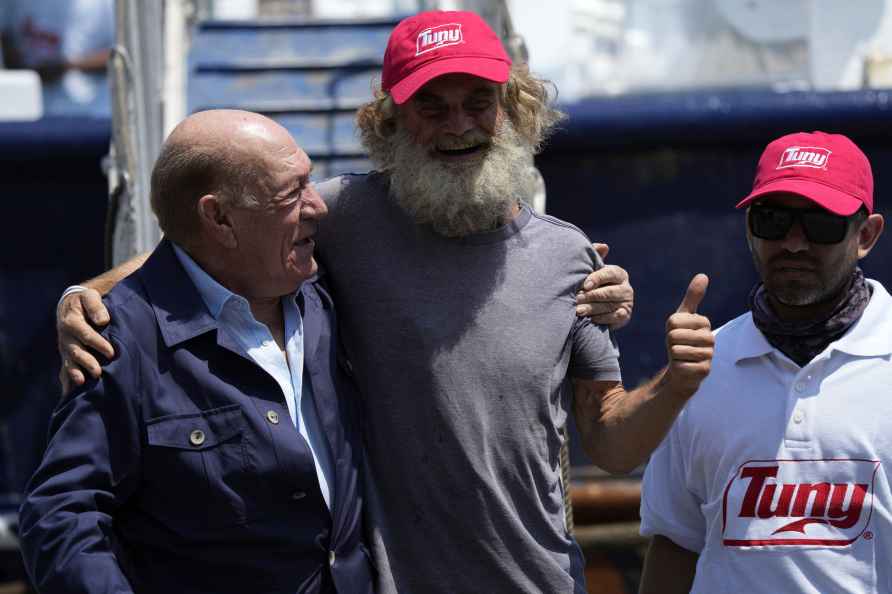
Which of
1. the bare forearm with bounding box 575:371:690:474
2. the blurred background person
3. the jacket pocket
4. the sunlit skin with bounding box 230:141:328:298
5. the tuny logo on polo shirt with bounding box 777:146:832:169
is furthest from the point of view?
the blurred background person

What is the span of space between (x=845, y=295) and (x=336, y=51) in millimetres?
3437

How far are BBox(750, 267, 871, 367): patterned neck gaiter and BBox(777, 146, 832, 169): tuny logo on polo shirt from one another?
23cm

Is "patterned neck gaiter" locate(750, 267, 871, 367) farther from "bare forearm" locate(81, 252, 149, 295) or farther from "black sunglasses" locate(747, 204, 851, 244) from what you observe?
"bare forearm" locate(81, 252, 149, 295)

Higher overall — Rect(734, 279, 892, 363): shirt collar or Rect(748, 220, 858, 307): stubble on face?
Rect(748, 220, 858, 307): stubble on face

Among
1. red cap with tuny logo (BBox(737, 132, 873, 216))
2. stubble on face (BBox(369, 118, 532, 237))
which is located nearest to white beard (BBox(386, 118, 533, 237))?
stubble on face (BBox(369, 118, 532, 237))

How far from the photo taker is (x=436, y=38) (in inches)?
99.5

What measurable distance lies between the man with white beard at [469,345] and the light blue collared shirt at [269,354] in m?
0.19

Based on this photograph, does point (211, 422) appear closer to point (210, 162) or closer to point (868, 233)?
point (210, 162)

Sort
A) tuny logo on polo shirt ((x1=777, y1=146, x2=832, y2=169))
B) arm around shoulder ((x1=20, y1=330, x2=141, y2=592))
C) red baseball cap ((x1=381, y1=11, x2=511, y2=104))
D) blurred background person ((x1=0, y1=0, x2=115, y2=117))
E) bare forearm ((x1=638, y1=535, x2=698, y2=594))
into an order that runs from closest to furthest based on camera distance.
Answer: arm around shoulder ((x1=20, y1=330, x2=141, y2=592))
red baseball cap ((x1=381, y1=11, x2=511, y2=104))
tuny logo on polo shirt ((x1=777, y1=146, x2=832, y2=169))
bare forearm ((x1=638, y1=535, x2=698, y2=594))
blurred background person ((x1=0, y1=0, x2=115, y2=117))

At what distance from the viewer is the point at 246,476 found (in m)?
2.15

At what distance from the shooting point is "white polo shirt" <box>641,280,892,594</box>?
2.40 m

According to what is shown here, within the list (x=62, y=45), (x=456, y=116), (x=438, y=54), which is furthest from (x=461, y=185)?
(x=62, y=45)

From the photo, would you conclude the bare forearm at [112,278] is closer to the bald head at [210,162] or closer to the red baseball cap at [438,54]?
the bald head at [210,162]

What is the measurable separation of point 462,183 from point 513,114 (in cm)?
23
